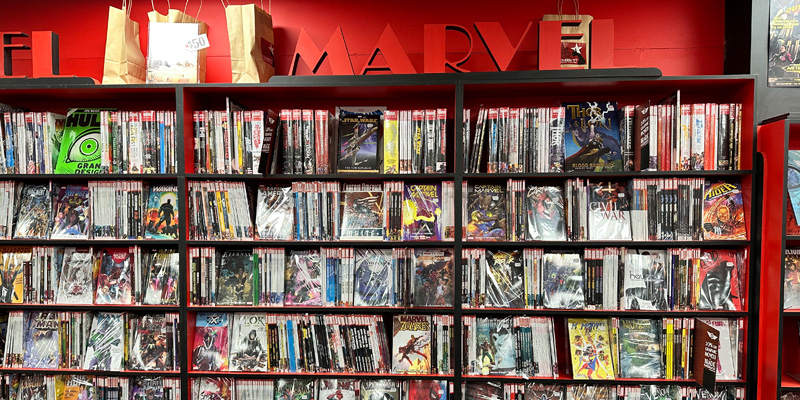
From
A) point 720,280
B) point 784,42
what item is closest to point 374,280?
point 720,280

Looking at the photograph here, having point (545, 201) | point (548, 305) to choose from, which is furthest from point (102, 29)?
point (548, 305)

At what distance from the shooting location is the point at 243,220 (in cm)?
230

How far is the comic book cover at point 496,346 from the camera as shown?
7.43 feet

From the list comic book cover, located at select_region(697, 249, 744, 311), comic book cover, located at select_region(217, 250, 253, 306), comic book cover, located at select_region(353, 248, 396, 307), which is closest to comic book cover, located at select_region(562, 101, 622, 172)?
comic book cover, located at select_region(697, 249, 744, 311)

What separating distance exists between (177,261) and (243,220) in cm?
40

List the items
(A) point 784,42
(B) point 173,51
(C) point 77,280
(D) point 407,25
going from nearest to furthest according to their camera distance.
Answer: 1. (A) point 784,42
2. (B) point 173,51
3. (C) point 77,280
4. (D) point 407,25

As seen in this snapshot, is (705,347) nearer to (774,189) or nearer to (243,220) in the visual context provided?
(774,189)

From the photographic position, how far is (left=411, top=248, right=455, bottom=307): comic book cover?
2277 mm

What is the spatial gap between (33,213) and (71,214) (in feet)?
0.63

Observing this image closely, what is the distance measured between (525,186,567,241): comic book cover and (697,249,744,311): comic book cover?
68cm

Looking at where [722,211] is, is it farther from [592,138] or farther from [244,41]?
[244,41]

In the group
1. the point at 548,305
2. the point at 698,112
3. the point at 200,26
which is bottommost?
the point at 548,305

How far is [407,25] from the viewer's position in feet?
8.20

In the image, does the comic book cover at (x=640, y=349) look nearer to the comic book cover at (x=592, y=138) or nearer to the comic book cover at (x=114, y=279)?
the comic book cover at (x=592, y=138)
